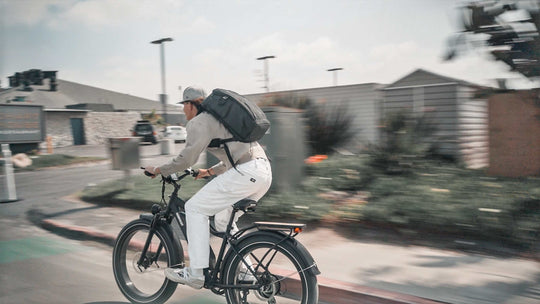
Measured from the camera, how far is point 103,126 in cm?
3919

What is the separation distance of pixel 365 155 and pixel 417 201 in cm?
196

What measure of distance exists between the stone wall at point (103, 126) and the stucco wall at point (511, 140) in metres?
34.7

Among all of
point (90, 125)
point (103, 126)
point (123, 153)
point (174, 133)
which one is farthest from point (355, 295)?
point (103, 126)

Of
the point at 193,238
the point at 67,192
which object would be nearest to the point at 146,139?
the point at 67,192

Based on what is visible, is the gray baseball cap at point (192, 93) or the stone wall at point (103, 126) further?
the stone wall at point (103, 126)

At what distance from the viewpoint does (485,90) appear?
14.6ft

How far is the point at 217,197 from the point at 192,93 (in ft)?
2.64

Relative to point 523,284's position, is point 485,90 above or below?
above

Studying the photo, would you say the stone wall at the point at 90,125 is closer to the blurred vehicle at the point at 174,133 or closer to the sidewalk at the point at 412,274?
the blurred vehicle at the point at 174,133

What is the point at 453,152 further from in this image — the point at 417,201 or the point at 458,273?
the point at 458,273

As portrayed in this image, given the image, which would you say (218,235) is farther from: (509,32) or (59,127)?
(59,127)

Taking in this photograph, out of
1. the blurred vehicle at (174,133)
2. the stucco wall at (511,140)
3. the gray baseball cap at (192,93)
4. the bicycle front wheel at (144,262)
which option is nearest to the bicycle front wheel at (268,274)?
the bicycle front wheel at (144,262)

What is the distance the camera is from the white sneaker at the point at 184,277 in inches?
143

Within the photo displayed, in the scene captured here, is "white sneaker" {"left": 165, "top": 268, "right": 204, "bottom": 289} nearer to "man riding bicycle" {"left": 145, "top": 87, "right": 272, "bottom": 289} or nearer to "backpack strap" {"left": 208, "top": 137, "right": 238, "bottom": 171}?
"man riding bicycle" {"left": 145, "top": 87, "right": 272, "bottom": 289}
